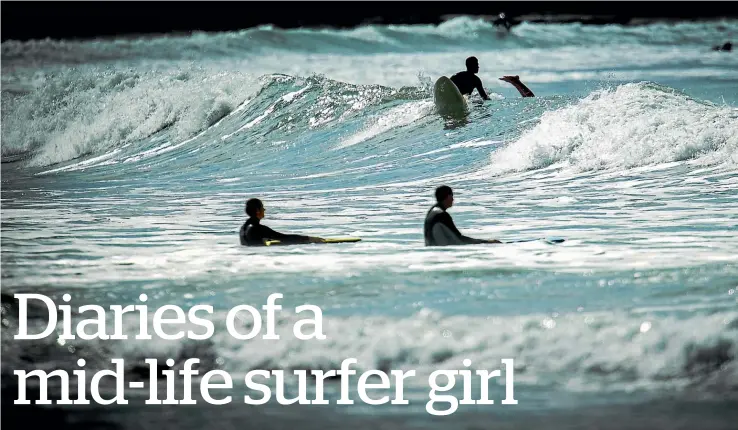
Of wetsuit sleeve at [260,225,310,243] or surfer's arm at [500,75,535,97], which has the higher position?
surfer's arm at [500,75,535,97]

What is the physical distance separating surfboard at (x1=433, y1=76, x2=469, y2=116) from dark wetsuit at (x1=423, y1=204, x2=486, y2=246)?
27.3 ft

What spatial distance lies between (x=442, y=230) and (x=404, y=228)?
5.26 feet

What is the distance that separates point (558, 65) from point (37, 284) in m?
21.6

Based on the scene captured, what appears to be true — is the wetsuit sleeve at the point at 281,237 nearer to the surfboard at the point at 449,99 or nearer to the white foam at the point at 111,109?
the surfboard at the point at 449,99

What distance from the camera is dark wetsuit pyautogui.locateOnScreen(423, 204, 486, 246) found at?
740cm

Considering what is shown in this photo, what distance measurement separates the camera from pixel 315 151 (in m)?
15.4

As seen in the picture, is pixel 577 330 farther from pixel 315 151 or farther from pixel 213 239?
pixel 315 151

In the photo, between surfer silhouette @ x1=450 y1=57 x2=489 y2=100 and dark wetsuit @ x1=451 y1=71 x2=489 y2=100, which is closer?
surfer silhouette @ x1=450 y1=57 x2=489 y2=100

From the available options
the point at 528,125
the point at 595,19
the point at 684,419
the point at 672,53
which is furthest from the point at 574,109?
the point at 595,19

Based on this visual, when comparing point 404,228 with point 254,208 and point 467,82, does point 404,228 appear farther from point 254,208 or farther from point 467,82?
point 467,82

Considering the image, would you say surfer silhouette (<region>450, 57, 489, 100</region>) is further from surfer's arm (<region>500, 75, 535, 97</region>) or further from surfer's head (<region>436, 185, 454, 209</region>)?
Result: surfer's head (<region>436, 185, 454, 209</region>)

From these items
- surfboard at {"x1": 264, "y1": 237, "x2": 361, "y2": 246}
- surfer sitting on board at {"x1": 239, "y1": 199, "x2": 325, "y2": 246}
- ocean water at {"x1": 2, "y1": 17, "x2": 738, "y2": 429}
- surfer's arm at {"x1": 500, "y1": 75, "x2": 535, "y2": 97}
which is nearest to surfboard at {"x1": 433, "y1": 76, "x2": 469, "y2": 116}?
ocean water at {"x1": 2, "y1": 17, "x2": 738, "y2": 429}

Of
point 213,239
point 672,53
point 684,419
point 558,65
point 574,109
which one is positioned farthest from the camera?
point 672,53

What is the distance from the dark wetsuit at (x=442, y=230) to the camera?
7.40 metres
